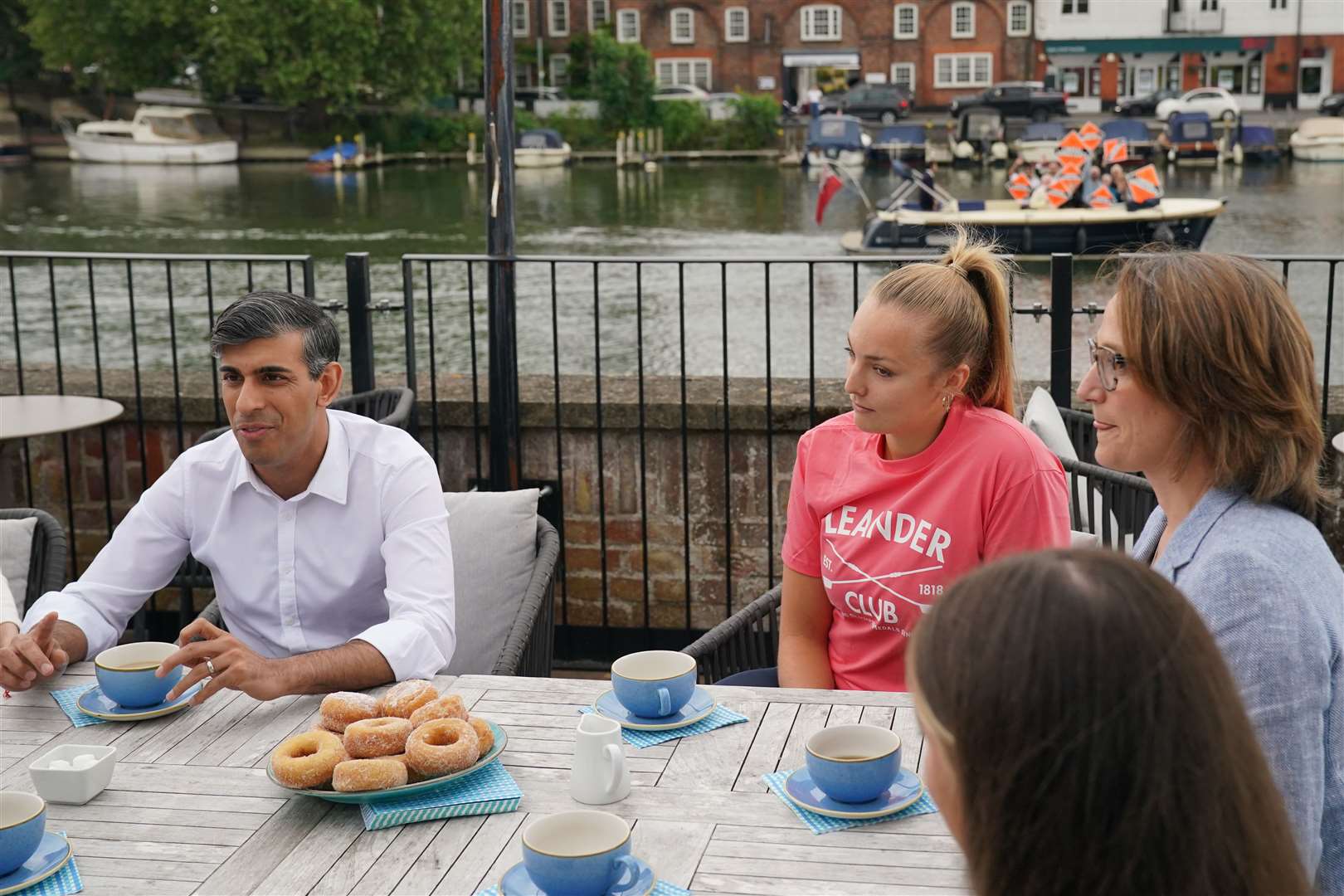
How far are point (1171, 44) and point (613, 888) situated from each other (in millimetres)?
56073

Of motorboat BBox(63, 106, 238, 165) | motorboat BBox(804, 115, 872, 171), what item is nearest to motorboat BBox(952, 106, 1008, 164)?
motorboat BBox(804, 115, 872, 171)

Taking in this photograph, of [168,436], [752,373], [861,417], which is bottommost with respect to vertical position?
[752,373]

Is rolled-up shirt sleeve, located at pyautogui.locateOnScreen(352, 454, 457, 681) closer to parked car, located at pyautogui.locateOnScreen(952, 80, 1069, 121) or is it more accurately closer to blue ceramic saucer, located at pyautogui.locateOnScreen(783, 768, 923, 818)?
blue ceramic saucer, located at pyautogui.locateOnScreen(783, 768, 923, 818)

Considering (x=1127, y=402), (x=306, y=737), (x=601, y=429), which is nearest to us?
(x=1127, y=402)

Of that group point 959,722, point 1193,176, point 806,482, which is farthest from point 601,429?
point 1193,176

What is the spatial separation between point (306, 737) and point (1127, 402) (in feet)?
3.76

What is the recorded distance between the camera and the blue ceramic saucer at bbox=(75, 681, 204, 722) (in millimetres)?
2199

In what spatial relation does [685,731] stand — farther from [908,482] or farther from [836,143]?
[836,143]

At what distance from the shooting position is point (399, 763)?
1853 millimetres

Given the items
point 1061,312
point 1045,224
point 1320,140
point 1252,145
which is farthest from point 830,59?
point 1061,312

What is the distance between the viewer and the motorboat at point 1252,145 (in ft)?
149

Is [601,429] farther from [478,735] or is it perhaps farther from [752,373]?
[752,373]

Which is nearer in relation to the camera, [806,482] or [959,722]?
[959,722]

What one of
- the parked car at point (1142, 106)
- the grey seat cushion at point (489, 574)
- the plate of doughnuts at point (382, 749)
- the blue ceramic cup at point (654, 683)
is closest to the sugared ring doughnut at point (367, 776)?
the plate of doughnuts at point (382, 749)
